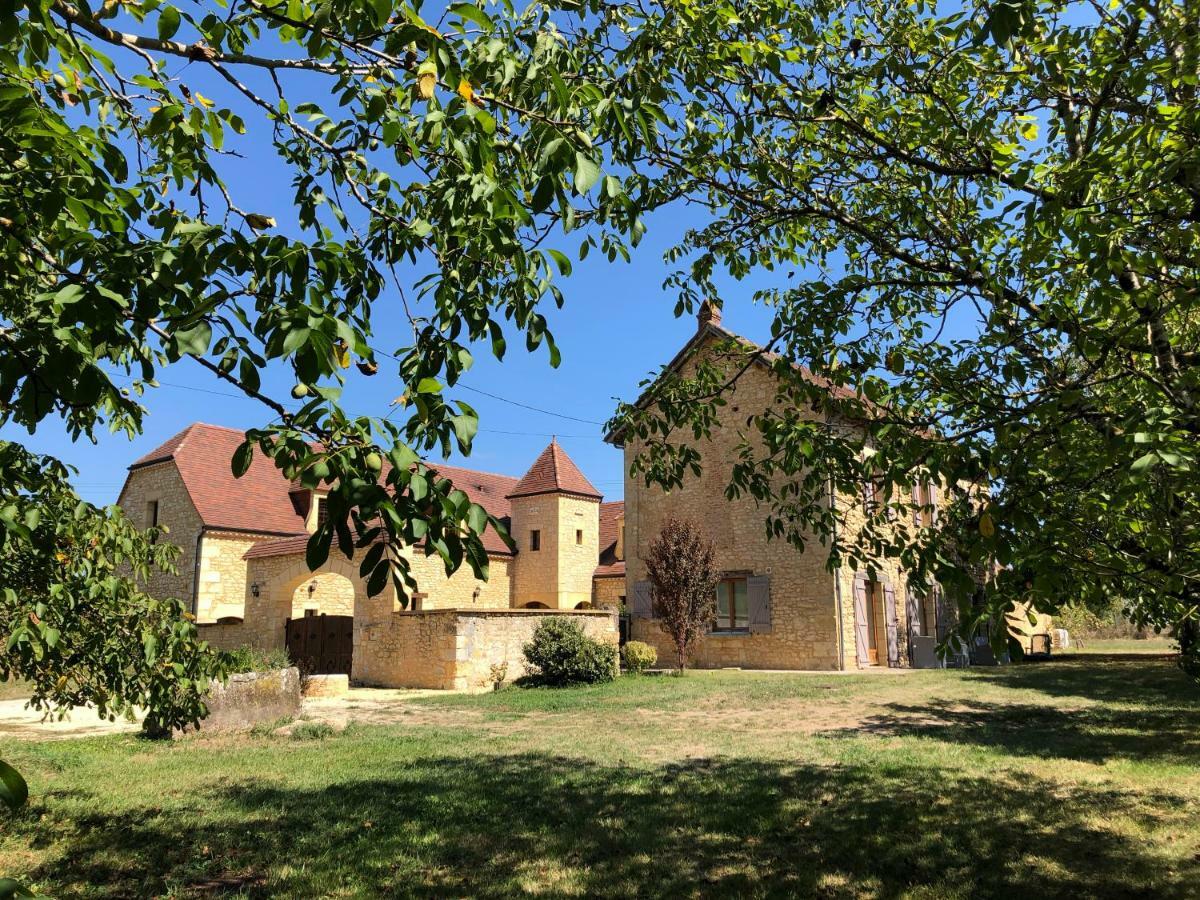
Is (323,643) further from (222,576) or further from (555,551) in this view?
(555,551)

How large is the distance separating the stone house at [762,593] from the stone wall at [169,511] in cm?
1241

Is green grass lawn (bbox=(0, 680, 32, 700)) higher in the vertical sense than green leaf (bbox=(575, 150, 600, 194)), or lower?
lower

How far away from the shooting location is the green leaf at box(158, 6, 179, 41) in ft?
7.48

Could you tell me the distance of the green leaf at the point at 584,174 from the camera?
1.76m

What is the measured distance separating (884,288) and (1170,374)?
7.56ft

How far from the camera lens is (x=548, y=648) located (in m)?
15.3

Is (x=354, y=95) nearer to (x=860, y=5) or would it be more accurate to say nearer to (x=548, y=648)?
(x=860, y=5)

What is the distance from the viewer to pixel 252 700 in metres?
10.2

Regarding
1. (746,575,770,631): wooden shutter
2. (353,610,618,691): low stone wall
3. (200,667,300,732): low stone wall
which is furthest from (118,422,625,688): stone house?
(746,575,770,631): wooden shutter

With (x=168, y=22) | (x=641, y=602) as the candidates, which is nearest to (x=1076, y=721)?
(x=168, y=22)

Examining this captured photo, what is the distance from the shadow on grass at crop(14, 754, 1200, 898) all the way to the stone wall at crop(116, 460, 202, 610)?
17635 millimetres

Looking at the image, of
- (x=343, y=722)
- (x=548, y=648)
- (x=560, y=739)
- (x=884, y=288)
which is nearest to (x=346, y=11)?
(x=884, y=288)

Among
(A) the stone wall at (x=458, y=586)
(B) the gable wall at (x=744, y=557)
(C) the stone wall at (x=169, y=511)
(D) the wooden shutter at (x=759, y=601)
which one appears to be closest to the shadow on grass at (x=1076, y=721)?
(B) the gable wall at (x=744, y=557)

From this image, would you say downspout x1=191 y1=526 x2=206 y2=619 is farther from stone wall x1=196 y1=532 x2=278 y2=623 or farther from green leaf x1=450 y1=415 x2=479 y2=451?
green leaf x1=450 y1=415 x2=479 y2=451
